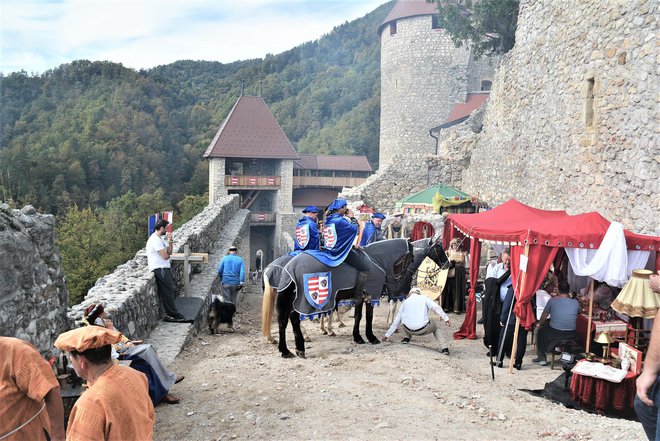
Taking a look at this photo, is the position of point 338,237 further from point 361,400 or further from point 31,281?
point 31,281

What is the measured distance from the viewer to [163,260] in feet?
24.8

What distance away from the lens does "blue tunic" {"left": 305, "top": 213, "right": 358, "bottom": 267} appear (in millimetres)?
7055

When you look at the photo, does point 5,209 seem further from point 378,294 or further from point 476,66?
point 476,66

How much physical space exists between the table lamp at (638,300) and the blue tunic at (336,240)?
10.4ft

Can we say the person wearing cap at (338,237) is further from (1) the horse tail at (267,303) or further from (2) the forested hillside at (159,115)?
(2) the forested hillside at (159,115)

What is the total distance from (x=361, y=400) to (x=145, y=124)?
2575 inches

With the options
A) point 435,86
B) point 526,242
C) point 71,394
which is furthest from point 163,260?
point 435,86

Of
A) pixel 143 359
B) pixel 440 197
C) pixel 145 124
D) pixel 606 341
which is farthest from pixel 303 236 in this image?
pixel 145 124

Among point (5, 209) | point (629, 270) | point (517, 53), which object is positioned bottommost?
point (629, 270)

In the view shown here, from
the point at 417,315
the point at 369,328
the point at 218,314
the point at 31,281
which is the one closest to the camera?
the point at 31,281

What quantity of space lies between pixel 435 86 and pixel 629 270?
99.5 ft

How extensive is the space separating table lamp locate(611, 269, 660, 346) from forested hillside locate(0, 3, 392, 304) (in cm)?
3016

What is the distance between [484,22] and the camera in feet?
78.9

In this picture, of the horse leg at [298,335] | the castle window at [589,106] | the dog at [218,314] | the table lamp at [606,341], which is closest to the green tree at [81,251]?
the dog at [218,314]
